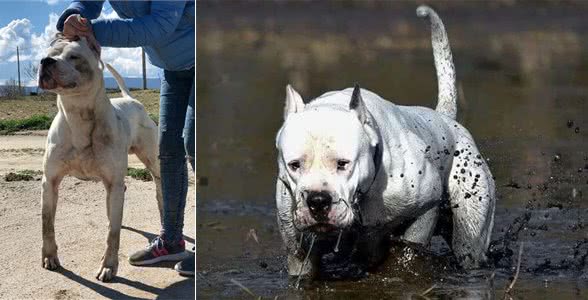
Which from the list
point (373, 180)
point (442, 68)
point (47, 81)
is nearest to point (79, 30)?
point (47, 81)

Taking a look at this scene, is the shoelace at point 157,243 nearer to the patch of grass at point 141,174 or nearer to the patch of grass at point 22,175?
the patch of grass at point 141,174

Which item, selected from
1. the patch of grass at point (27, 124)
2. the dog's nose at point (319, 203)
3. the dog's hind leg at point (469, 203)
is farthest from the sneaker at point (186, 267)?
the dog's hind leg at point (469, 203)

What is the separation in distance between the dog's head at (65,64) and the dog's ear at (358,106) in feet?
3.14

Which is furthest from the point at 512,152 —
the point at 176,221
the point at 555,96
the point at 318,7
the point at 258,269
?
the point at 318,7

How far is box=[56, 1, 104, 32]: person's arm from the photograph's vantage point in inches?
167

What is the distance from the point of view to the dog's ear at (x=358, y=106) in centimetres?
434

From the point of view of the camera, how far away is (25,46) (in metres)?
4.36

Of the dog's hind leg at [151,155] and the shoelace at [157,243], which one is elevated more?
the dog's hind leg at [151,155]

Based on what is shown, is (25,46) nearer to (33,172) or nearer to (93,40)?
(93,40)

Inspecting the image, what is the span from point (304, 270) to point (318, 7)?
338 inches

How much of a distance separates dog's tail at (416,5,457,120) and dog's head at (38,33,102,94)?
188cm

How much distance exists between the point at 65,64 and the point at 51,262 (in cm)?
81

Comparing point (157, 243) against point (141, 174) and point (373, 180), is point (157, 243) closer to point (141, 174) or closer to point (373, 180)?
point (141, 174)

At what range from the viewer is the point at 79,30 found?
4211 mm
